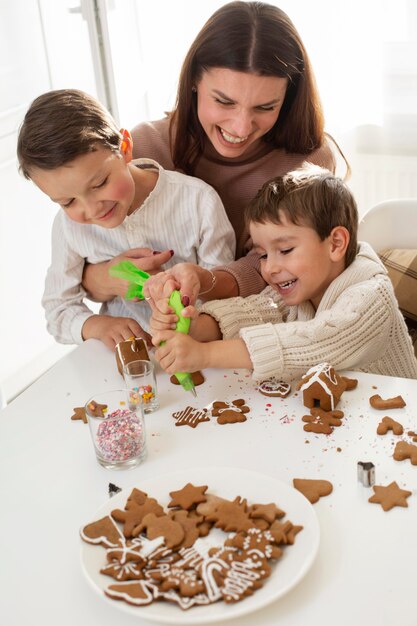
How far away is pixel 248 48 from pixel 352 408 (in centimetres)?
85

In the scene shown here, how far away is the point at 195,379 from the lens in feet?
4.66

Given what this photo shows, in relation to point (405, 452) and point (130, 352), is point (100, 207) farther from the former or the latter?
point (405, 452)

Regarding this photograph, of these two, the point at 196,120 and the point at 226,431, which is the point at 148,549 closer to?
the point at 226,431

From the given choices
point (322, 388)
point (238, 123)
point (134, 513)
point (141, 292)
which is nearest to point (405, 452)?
point (322, 388)

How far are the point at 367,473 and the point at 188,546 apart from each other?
0.89ft

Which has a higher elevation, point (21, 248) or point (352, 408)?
point (352, 408)

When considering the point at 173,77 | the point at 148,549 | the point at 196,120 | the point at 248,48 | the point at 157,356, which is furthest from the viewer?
the point at 173,77

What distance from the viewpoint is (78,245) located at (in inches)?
70.2

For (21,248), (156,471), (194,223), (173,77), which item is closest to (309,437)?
(156,471)

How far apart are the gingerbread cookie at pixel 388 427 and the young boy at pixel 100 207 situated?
578 mm

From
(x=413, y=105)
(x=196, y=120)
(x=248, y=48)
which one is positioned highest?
(x=248, y=48)

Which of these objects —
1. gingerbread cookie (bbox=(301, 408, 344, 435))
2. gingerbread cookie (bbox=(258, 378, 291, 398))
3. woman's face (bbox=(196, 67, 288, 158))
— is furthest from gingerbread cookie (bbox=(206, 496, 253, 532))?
woman's face (bbox=(196, 67, 288, 158))

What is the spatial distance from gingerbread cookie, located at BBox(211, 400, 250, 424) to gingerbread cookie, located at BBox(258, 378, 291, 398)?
52 millimetres

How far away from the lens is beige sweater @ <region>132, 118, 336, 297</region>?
1.94m
